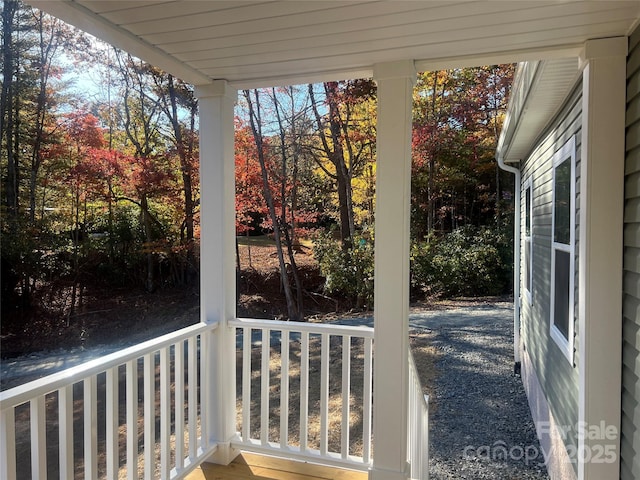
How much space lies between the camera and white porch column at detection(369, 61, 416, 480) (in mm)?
2039

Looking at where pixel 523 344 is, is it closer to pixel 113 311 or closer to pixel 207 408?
pixel 207 408

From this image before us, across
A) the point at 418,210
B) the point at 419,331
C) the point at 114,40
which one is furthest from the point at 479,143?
the point at 114,40

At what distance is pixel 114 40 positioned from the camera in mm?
1734

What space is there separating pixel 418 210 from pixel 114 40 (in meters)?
8.68

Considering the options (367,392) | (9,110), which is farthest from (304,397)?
(9,110)

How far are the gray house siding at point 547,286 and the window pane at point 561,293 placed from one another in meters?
0.21

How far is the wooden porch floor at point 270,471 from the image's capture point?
7.48ft

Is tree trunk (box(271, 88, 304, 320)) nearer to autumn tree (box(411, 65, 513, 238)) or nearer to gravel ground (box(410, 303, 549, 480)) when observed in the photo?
gravel ground (box(410, 303, 549, 480))

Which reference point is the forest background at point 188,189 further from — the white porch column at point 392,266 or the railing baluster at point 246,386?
the white porch column at point 392,266

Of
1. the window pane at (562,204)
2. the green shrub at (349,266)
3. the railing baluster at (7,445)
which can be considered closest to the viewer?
the railing baluster at (7,445)

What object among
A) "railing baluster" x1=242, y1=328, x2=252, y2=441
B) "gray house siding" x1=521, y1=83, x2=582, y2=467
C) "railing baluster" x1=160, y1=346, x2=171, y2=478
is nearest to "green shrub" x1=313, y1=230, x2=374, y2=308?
"gray house siding" x1=521, y1=83, x2=582, y2=467

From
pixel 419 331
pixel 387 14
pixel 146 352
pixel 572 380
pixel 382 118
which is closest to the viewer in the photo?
pixel 387 14

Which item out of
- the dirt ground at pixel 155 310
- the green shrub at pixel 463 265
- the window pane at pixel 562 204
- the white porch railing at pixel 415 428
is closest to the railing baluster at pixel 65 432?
the white porch railing at pixel 415 428

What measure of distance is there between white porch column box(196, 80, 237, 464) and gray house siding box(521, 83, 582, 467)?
2.23 meters
